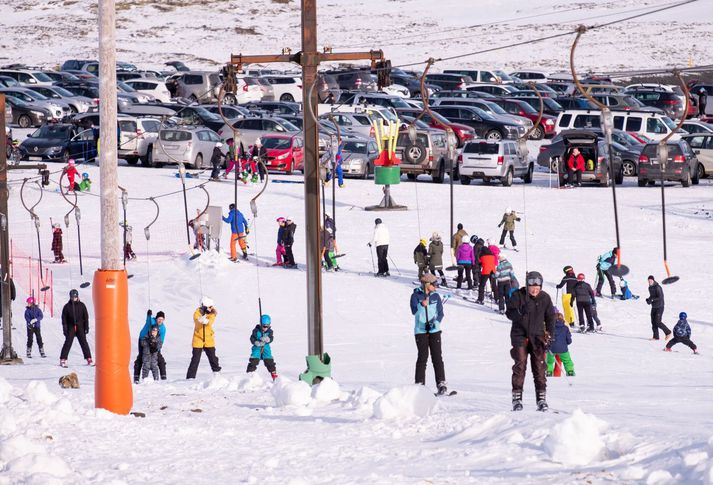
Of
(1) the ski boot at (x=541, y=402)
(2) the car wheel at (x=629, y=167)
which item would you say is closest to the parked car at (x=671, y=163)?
(2) the car wheel at (x=629, y=167)

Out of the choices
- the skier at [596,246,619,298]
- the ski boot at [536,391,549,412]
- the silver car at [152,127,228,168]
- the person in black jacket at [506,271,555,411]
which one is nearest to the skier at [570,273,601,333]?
the skier at [596,246,619,298]

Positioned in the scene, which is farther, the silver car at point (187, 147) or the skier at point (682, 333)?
the silver car at point (187, 147)

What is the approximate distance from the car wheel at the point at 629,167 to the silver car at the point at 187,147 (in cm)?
1183

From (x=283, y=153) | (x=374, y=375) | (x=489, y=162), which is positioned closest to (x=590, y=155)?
(x=489, y=162)

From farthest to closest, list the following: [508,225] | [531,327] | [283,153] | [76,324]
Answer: [283,153] → [508,225] → [76,324] → [531,327]

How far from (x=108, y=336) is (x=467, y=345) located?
10042 millimetres

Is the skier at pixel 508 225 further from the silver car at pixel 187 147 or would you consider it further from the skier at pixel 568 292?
the silver car at pixel 187 147

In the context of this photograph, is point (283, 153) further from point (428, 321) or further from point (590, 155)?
point (428, 321)

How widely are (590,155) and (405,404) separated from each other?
27.9 metres

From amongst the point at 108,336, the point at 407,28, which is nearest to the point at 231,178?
the point at 108,336

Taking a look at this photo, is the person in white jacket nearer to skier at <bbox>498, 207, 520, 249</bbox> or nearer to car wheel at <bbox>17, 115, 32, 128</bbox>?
skier at <bbox>498, 207, 520, 249</bbox>

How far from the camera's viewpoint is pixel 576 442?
9281 mm

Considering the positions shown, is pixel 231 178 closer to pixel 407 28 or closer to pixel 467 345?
pixel 467 345

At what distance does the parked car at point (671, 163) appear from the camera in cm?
3753
